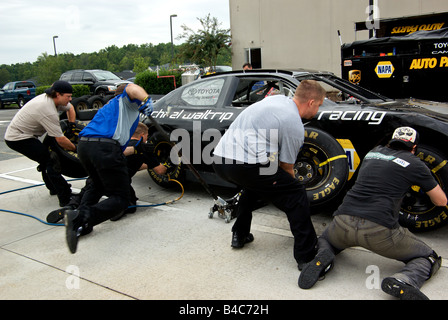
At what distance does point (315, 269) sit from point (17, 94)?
25958mm

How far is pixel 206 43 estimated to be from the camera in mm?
18500

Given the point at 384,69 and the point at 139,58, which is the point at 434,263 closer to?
the point at 384,69

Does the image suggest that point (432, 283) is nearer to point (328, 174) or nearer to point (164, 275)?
point (328, 174)

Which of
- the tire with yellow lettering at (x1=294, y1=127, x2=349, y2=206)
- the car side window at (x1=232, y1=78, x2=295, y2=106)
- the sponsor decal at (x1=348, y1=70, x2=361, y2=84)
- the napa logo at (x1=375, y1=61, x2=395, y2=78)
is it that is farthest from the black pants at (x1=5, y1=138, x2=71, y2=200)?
the napa logo at (x1=375, y1=61, x2=395, y2=78)

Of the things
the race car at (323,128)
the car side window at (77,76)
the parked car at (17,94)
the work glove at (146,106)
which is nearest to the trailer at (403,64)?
the race car at (323,128)

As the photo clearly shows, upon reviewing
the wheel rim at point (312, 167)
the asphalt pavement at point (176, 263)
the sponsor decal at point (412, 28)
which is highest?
the sponsor decal at point (412, 28)

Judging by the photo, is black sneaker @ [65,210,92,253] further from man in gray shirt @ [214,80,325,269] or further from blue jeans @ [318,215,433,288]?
blue jeans @ [318,215,433,288]

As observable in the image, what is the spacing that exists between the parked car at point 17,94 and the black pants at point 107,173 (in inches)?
917

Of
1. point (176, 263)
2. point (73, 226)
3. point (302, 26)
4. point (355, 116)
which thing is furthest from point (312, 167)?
point (302, 26)

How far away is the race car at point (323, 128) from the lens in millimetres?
3812

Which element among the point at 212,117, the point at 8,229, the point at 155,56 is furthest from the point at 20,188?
the point at 155,56

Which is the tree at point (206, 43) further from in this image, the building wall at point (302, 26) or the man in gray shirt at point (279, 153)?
the man in gray shirt at point (279, 153)

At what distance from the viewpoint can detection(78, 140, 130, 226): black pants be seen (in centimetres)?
392

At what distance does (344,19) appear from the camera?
48.4 ft
